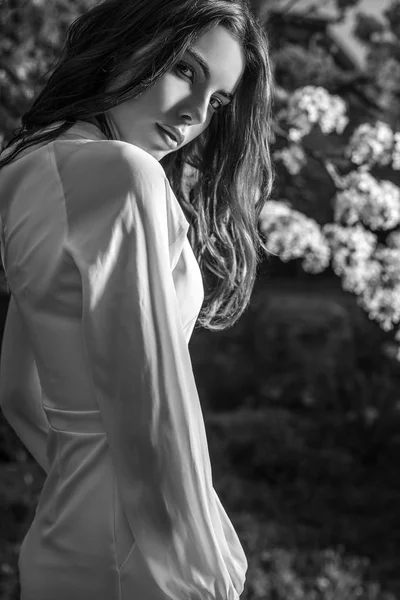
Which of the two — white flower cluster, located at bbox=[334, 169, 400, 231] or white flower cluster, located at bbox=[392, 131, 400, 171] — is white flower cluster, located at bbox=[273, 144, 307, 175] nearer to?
white flower cluster, located at bbox=[334, 169, 400, 231]

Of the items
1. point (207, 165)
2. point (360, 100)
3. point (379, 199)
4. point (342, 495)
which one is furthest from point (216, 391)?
point (207, 165)

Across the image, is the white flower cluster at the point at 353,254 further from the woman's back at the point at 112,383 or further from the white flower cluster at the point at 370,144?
the woman's back at the point at 112,383

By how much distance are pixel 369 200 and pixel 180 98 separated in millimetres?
2181

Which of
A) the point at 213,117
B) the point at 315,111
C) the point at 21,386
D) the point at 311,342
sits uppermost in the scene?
the point at 213,117

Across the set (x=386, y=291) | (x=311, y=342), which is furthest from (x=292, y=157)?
(x=311, y=342)

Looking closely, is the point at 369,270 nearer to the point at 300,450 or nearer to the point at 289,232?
the point at 289,232

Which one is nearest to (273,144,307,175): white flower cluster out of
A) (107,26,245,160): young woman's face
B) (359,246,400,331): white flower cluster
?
(359,246,400,331): white flower cluster

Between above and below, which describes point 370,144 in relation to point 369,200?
above

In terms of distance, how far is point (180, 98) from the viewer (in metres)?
1.63

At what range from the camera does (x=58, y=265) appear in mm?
1440

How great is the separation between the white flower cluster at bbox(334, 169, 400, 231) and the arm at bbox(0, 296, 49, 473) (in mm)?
2114

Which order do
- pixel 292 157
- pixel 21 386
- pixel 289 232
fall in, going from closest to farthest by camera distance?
pixel 21 386
pixel 292 157
pixel 289 232

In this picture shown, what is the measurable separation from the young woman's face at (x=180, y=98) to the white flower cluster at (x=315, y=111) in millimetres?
2028

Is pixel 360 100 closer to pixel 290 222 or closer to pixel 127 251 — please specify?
pixel 290 222
